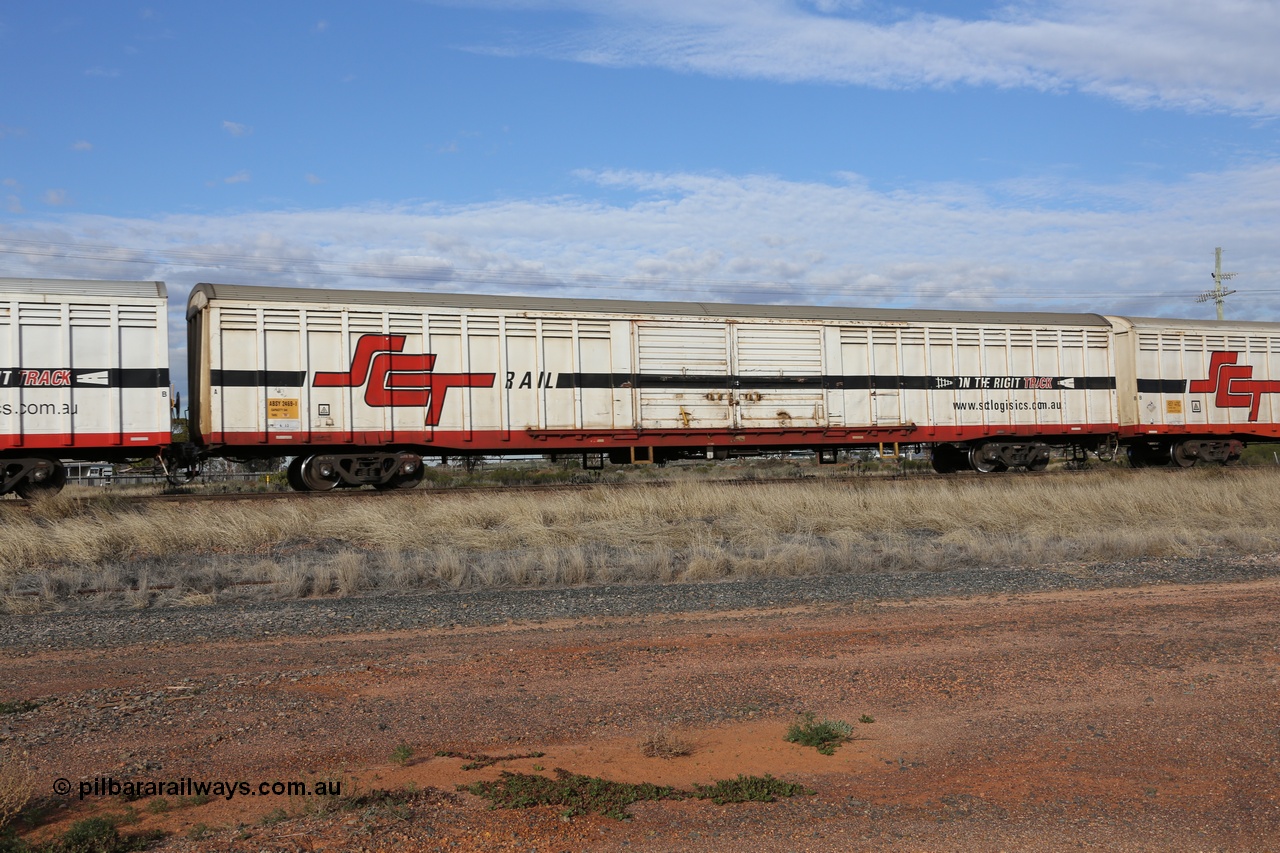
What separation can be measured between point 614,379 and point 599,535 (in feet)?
18.1

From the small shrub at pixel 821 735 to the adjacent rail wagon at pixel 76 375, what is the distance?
1363cm

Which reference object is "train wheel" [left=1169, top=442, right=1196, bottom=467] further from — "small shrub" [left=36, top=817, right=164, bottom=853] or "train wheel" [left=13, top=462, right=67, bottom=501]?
"small shrub" [left=36, top=817, right=164, bottom=853]

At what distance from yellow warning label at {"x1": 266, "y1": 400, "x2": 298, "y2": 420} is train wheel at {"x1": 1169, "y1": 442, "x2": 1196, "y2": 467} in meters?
19.4

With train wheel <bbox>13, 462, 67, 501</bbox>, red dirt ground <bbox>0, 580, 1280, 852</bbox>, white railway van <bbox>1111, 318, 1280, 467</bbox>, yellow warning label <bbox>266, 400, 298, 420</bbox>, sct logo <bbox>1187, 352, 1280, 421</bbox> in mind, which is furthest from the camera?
sct logo <bbox>1187, 352, 1280, 421</bbox>

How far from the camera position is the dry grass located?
9.95 metres

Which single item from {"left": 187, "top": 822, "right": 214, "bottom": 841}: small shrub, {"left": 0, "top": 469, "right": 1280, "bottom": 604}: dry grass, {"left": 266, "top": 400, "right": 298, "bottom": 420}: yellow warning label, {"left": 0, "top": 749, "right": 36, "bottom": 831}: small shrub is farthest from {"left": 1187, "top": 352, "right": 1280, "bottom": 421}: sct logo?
{"left": 0, "top": 749, "right": 36, "bottom": 831}: small shrub

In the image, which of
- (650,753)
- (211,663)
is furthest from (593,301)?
(650,753)

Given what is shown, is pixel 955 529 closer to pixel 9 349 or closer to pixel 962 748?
pixel 962 748

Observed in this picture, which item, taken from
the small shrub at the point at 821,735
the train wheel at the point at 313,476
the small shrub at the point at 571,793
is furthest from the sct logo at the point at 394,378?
the small shrub at the point at 571,793

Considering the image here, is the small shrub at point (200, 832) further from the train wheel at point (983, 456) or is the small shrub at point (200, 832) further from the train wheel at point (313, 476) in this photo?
the train wheel at point (983, 456)

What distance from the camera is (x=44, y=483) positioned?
15.4 m

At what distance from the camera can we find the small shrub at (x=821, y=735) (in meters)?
4.66
